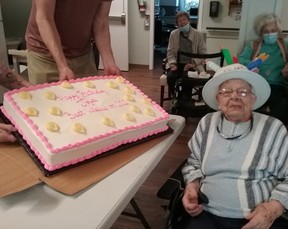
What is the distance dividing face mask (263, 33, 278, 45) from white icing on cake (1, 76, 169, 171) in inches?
86.8

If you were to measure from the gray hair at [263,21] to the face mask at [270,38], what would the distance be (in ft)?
0.27

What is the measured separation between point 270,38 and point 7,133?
8.76ft

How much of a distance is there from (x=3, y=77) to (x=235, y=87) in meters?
Answer: 0.93

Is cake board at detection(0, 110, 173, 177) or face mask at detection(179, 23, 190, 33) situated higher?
face mask at detection(179, 23, 190, 33)

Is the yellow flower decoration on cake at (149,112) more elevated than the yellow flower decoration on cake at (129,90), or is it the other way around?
the yellow flower decoration on cake at (129,90)

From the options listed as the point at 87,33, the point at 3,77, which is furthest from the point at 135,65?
the point at 3,77

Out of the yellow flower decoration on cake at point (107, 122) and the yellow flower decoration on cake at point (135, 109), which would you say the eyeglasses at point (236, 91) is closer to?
the yellow flower decoration on cake at point (135, 109)

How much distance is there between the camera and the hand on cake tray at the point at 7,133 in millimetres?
1001

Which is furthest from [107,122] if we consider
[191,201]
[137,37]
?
[137,37]

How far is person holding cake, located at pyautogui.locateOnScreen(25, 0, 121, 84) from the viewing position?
4.19ft

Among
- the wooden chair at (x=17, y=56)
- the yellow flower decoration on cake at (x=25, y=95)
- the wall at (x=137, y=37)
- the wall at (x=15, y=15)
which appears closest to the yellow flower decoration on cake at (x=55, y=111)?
the yellow flower decoration on cake at (x=25, y=95)

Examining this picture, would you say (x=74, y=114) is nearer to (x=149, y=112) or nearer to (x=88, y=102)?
(x=88, y=102)

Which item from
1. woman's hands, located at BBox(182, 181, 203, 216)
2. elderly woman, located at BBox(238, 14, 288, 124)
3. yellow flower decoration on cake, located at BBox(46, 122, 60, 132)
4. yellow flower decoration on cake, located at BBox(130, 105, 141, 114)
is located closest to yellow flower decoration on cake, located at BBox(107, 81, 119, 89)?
yellow flower decoration on cake, located at BBox(130, 105, 141, 114)

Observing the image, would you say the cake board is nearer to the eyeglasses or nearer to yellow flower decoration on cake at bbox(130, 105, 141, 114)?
yellow flower decoration on cake at bbox(130, 105, 141, 114)
